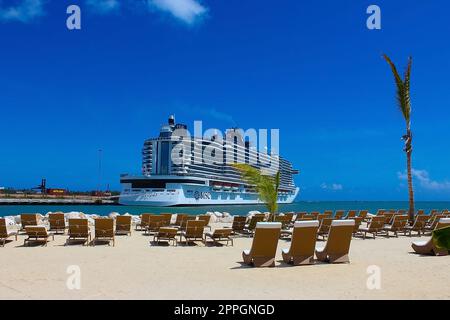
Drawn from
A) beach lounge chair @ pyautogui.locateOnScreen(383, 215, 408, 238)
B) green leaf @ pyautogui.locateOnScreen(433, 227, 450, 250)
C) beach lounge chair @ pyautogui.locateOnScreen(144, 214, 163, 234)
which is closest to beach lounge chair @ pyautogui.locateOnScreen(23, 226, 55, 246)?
beach lounge chair @ pyautogui.locateOnScreen(144, 214, 163, 234)

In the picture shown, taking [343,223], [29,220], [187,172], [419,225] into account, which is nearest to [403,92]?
[419,225]

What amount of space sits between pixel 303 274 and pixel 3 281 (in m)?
4.23

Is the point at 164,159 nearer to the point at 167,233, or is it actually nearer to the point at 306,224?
the point at 167,233

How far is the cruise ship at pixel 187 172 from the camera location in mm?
55344

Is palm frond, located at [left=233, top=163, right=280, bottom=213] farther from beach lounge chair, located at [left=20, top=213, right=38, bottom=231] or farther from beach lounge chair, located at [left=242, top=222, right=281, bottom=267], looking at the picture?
beach lounge chair, located at [left=20, top=213, right=38, bottom=231]

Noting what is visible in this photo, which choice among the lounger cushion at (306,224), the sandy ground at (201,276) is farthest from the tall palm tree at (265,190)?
A: the lounger cushion at (306,224)

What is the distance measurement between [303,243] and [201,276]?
79.4 inches

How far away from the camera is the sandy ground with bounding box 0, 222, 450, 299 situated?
485 centimetres

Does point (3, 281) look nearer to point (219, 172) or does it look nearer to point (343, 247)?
point (343, 247)

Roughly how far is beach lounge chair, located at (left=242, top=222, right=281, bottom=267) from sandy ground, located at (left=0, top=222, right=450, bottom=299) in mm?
240
